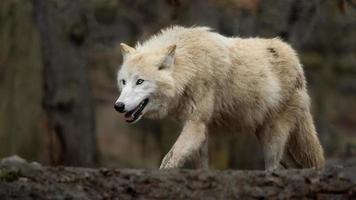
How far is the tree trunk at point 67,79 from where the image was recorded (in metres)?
16.1

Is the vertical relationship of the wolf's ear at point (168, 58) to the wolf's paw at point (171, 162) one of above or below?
above

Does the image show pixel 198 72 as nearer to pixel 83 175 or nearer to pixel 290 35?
pixel 83 175

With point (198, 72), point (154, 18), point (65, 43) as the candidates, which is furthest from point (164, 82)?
point (154, 18)

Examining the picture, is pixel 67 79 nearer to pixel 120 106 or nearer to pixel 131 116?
pixel 131 116

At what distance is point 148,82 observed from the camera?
9.20 metres

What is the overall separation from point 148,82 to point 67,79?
23.8 ft

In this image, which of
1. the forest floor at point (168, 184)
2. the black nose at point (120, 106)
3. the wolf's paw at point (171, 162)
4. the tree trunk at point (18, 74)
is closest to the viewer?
the forest floor at point (168, 184)

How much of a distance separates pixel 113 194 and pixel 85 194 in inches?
8.0

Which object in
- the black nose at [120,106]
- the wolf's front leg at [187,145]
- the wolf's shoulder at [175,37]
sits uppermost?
the wolf's shoulder at [175,37]

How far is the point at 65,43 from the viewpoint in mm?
16219

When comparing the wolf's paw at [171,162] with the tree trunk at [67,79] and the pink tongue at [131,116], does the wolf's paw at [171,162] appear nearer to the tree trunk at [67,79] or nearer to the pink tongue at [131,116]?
the pink tongue at [131,116]

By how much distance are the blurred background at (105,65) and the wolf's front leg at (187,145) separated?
4.46 ft

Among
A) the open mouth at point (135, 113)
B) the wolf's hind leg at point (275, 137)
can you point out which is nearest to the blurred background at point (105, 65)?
the wolf's hind leg at point (275, 137)

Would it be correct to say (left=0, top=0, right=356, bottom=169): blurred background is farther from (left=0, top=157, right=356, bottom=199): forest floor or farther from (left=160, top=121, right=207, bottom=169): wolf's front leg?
(left=0, top=157, right=356, bottom=199): forest floor
